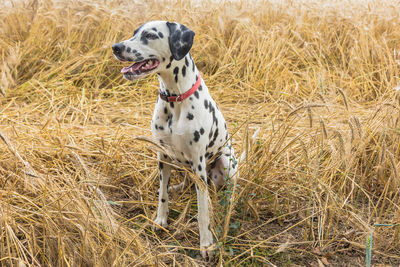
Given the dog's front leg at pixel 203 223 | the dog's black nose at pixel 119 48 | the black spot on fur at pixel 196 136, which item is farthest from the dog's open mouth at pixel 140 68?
the dog's front leg at pixel 203 223

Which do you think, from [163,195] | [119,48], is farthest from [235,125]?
[119,48]

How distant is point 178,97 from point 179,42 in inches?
12.5

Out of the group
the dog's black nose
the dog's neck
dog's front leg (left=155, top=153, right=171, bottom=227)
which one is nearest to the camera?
the dog's black nose

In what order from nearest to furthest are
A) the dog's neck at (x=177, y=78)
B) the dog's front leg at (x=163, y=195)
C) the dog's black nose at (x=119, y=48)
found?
1. the dog's black nose at (x=119, y=48)
2. the dog's neck at (x=177, y=78)
3. the dog's front leg at (x=163, y=195)

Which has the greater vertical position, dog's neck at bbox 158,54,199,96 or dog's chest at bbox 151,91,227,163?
dog's neck at bbox 158,54,199,96

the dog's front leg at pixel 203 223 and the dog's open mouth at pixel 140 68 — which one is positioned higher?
the dog's open mouth at pixel 140 68

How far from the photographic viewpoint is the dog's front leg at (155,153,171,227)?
303 centimetres

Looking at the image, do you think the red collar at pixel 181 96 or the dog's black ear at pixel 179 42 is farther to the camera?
the red collar at pixel 181 96

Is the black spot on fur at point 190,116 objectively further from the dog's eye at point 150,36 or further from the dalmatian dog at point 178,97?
the dog's eye at point 150,36

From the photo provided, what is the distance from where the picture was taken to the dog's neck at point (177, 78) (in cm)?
265

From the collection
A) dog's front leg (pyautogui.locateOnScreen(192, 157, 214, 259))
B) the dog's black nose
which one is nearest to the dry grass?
dog's front leg (pyautogui.locateOnScreen(192, 157, 214, 259))

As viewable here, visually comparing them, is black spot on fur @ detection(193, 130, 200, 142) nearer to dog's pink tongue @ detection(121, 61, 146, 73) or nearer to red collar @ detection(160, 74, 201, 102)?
red collar @ detection(160, 74, 201, 102)

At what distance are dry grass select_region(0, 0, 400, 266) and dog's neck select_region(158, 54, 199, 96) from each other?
391 mm

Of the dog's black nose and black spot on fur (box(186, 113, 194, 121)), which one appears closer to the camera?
the dog's black nose
